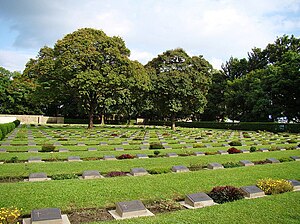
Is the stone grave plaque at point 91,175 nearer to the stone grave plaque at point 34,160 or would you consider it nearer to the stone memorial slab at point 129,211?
the stone memorial slab at point 129,211

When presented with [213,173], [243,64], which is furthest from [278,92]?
[213,173]

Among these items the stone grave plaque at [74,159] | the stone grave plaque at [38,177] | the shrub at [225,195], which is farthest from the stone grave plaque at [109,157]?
the shrub at [225,195]

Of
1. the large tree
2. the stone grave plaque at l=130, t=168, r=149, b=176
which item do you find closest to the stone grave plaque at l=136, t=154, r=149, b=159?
the stone grave plaque at l=130, t=168, r=149, b=176

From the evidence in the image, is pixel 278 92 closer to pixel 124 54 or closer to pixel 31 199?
pixel 124 54

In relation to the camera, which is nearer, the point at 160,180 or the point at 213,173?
the point at 160,180

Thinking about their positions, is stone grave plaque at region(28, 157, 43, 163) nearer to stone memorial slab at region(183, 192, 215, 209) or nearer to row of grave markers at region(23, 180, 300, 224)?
row of grave markers at region(23, 180, 300, 224)

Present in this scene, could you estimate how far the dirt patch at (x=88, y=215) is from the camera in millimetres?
4789

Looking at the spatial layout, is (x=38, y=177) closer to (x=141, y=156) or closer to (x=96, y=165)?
(x=96, y=165)

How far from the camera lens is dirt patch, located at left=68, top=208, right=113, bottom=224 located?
4.79 meters

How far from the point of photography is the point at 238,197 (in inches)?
231

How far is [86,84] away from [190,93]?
1058 centimetres

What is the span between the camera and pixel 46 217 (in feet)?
14.5

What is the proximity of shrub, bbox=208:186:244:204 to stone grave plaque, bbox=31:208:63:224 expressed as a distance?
3.17 meters

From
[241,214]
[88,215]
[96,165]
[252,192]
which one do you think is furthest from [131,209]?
[96,165]
